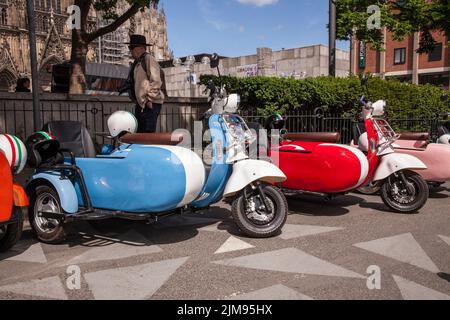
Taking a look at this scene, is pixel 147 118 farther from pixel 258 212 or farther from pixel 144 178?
pixel 258 212

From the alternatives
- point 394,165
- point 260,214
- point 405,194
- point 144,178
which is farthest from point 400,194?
point 144,178

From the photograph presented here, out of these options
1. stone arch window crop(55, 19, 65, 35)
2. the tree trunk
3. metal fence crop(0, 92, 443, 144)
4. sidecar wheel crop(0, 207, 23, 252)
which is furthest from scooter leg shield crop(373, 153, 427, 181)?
stone arch window crop(55, 19, 65, 35)

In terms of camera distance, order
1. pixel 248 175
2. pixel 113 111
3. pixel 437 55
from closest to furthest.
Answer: pixel 248 175, pixel 113 111, pixel 437 55

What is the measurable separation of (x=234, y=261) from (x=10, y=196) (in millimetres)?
2048

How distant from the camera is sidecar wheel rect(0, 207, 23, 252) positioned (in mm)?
3885

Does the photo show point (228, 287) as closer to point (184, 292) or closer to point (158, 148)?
point (184, 292)

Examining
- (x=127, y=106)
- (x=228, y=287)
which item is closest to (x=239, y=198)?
(x=228, y=287)

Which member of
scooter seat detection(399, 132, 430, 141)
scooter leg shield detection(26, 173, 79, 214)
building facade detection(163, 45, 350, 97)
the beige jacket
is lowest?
scooter leg shield detection(26, 173, 79, 214)

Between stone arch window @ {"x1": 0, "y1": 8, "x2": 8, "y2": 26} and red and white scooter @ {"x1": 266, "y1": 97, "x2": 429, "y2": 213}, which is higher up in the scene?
stone arch window @ {"x1": 0, "y1": 8, "x2": 8, "y2": 26}

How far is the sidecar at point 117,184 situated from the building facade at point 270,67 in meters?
13.8

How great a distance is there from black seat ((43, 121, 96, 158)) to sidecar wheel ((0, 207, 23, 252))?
97cm

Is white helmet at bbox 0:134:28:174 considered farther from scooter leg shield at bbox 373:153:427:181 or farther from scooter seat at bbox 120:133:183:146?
scooter leg shield at bbox 373:153:427:181

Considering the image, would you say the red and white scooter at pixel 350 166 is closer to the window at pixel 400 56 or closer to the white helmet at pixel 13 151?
the white helmet at pixel 13 151

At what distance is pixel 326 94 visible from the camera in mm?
10891
